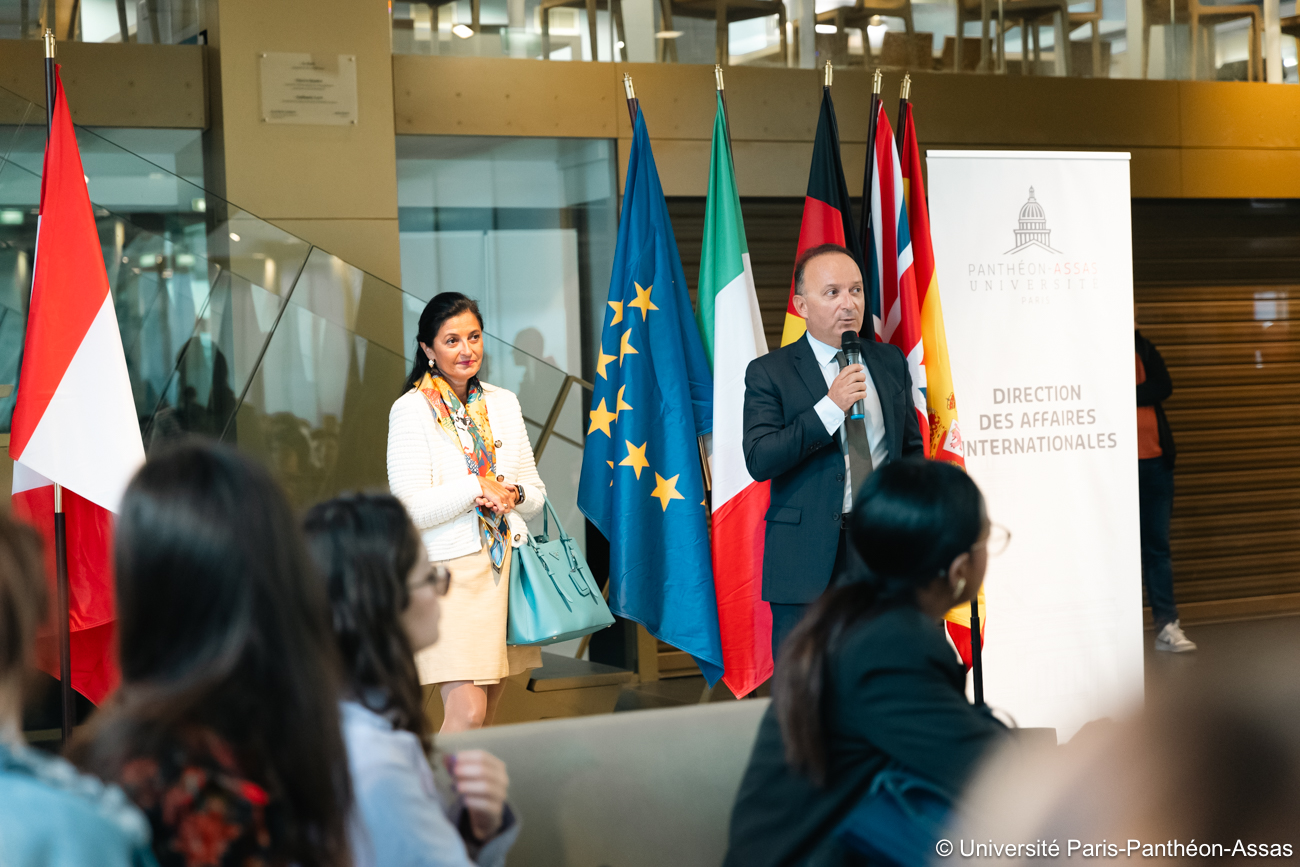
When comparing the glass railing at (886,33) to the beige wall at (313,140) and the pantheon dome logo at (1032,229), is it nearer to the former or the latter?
the beige wall at (313,140)

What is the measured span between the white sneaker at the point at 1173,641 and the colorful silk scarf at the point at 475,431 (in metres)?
3.96

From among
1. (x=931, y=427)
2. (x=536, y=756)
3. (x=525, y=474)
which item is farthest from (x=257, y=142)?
(x=536, y=756)

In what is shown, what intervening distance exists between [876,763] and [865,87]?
4.90 m

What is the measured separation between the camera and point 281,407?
13.5ft

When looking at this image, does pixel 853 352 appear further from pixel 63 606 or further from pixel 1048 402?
pixel 63 606

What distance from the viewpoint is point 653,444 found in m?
3.82

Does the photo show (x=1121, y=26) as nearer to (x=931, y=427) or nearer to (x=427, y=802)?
(x=931, y=427)

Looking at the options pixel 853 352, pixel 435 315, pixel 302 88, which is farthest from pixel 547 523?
pixel 302 88

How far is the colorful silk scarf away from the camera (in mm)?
3373

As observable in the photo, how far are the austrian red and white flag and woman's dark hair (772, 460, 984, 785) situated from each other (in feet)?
7.24

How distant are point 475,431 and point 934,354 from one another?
1448 millimetres

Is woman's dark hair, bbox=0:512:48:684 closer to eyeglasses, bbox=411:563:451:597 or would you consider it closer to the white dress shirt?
eyeglasses, bbox=411:563:451:597

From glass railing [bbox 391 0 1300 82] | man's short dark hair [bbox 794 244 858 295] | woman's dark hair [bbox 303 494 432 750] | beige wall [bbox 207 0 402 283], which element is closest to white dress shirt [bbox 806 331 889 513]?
man's short dark hair [bbox 794 244 858 295]

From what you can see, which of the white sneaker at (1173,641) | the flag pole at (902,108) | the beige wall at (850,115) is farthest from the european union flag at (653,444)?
the white sneaker at (1173,641)
